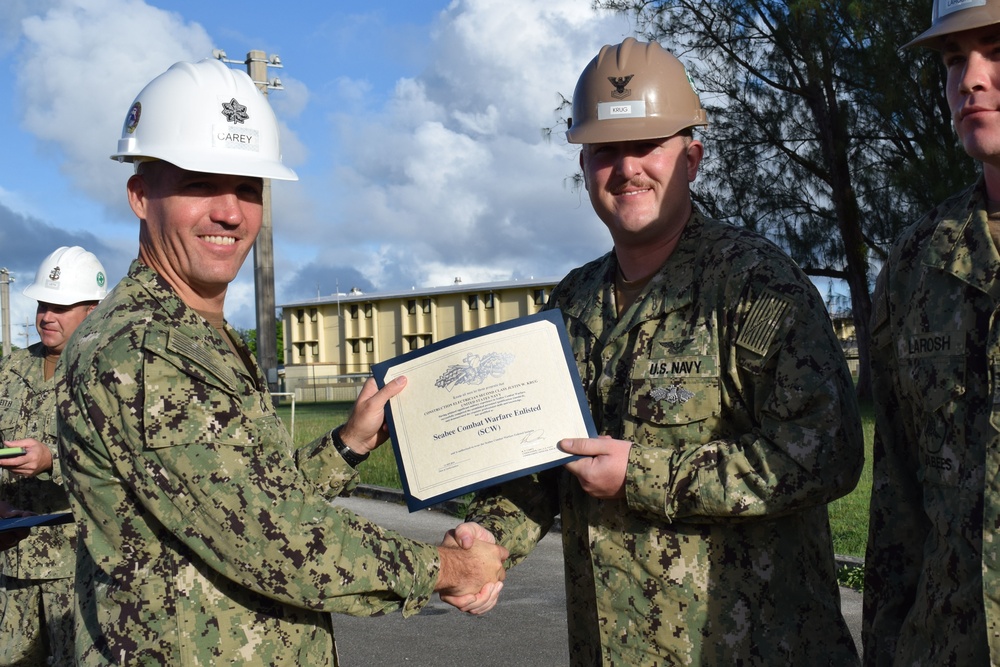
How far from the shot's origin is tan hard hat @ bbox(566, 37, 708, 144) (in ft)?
10.7

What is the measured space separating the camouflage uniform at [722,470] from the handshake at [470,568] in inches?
10.7

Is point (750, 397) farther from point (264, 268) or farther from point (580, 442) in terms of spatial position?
point (264, 268)

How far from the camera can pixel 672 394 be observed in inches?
123

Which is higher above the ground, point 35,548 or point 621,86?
point 621,86

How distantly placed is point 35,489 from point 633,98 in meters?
3.93

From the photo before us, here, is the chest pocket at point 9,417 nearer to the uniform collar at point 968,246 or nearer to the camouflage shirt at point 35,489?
A: the camouflage shirt at point 35,489

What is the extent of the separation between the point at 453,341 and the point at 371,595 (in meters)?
0.81

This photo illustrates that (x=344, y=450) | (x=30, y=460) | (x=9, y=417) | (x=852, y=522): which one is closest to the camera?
(x=344, y=450)

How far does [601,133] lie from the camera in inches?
129

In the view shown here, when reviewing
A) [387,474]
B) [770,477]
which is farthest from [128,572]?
[387,474]

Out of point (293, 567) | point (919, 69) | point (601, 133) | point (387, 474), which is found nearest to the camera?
point (293, 567)

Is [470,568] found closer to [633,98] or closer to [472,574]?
[472,574]

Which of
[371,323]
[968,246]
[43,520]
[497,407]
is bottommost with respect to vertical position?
[43,520]

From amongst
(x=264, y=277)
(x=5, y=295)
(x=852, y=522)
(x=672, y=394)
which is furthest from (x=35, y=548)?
(x=5, y=295)
